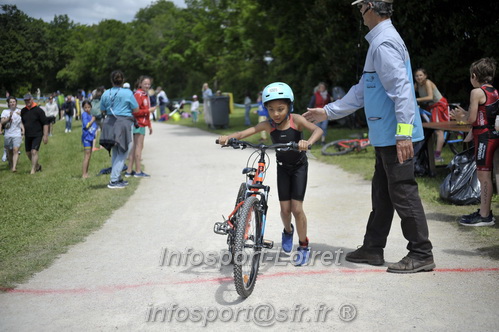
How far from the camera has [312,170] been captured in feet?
42.3

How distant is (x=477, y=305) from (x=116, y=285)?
2981 millimetres

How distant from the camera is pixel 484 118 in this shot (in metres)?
7.02

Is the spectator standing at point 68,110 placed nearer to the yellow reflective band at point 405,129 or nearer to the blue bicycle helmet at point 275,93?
the blue bicycle helmet at point 275,93

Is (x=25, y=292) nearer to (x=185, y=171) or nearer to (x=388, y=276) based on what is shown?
(x=388, y=276)

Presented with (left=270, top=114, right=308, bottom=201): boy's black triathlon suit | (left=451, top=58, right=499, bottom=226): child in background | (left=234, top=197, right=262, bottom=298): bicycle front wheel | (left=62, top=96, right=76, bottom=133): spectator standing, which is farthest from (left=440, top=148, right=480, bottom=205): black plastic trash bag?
(left=62, top=96, right=76, bottom=133): spectator standing

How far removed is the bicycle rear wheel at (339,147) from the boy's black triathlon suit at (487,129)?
26.5ft

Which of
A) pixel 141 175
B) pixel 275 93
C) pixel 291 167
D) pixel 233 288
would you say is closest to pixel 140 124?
pixel 141 175

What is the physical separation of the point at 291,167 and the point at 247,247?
42.3 inches

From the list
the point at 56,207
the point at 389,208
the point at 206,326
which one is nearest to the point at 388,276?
the point at 389,208

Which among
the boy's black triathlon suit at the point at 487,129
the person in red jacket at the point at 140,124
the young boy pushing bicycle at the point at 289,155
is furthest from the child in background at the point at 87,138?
the boy's black triathlon suit at the point at 487,129

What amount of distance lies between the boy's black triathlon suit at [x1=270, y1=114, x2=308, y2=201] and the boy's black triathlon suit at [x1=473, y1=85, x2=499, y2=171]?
2.56 m

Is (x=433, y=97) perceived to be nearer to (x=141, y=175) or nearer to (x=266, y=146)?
(x=141, y=175)

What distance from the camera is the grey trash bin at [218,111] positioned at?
1028 inches

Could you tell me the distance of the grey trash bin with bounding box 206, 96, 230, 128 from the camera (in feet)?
85.7
